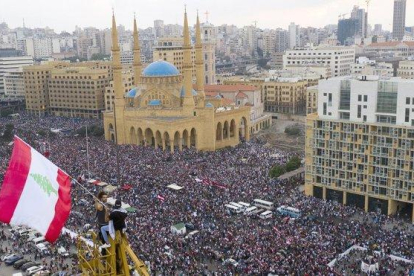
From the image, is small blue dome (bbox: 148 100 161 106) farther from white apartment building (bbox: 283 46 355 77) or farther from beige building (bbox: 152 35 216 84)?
white apartment building (bbox: 283 46 355 77)

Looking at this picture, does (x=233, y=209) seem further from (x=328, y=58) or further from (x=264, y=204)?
(x=328, y=58)

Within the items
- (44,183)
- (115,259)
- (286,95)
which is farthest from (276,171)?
(286,95)

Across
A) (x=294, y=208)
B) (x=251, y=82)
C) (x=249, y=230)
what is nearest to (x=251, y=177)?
(x=294, y=208)

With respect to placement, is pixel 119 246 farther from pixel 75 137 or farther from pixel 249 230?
pixel 75 137

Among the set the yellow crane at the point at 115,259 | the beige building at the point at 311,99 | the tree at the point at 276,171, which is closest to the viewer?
the yellow crane at the point at 115,259

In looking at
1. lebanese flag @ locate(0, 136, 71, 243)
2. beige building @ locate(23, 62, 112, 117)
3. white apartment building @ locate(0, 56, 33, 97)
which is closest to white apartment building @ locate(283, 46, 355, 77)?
beige building @ locate(23, 62, 112, 117)

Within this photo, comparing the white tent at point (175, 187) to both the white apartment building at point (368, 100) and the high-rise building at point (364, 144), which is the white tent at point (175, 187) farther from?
the white apartment building at point (368, 100)

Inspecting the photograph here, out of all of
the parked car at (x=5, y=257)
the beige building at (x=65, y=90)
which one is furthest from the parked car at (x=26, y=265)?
the beige building at (x=65, y=90)
